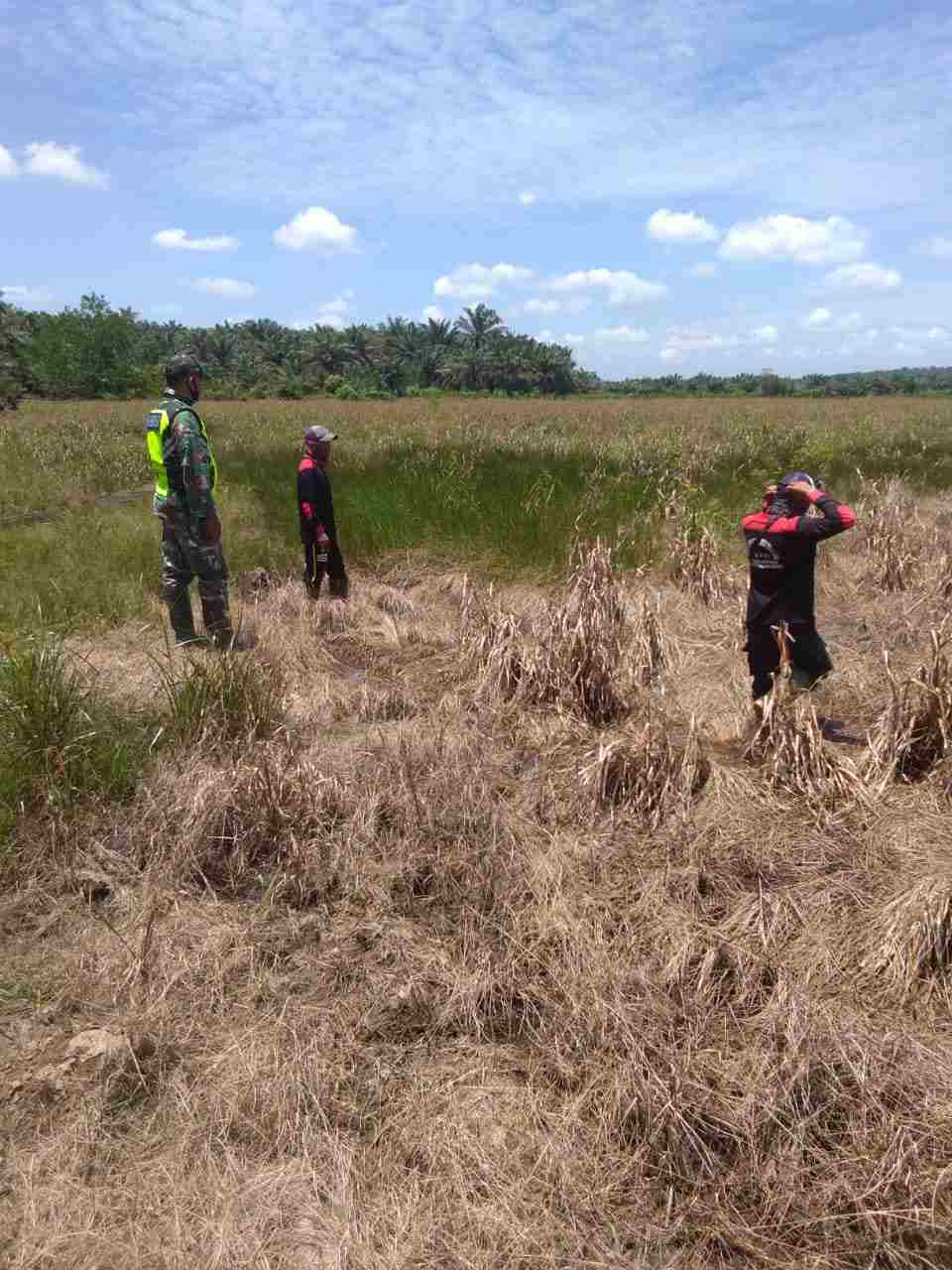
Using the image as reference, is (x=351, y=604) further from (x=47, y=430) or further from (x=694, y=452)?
(x=47, y=430)

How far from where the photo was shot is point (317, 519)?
20.7ft

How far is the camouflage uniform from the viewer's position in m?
5.06

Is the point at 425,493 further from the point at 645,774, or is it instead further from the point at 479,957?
the point at 479,957

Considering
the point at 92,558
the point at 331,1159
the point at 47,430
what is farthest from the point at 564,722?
the point at 47,430

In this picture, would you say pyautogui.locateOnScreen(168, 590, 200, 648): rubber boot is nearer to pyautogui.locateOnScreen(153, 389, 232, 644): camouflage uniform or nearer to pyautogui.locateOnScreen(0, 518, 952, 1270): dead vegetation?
pyautogui.locateOnScreen(153, 389, 232, 644): camouflage uniform

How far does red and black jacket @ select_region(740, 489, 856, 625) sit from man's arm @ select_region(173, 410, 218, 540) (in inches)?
135

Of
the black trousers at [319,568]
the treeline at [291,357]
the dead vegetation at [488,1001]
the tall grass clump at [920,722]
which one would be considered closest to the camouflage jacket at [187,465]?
the black trousers at [319,568]

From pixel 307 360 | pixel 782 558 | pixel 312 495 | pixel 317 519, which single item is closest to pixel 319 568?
pixel 317 519

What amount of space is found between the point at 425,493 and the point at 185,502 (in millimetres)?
4062

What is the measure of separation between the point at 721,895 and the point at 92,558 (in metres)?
6.31

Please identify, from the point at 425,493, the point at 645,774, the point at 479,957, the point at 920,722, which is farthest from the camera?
the point at 425,493

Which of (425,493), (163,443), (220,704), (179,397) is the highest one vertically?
(179,397)

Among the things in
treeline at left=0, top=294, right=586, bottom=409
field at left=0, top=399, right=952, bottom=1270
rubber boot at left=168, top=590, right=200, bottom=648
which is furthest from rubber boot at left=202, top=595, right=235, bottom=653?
treeline at left=0, top=294, right=586, bottom=409

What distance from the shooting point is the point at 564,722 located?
409cm
